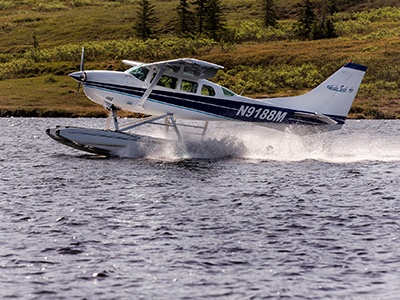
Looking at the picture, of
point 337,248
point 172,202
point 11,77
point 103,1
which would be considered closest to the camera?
point 337,248

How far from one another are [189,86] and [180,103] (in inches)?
27.7

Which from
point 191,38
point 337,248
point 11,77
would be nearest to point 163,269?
point 337,248

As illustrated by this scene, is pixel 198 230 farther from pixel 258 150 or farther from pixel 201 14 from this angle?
pixel 201 14

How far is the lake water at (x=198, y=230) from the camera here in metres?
5.93

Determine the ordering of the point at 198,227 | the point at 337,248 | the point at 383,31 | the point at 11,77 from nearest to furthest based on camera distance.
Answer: the point at 337,248 < the point at 198,227 < the point at 11,77 < the point at 383,31

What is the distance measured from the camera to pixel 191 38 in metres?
83.0

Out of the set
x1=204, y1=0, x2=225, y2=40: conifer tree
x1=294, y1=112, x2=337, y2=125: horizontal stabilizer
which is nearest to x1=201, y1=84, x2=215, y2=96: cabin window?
x1=294, y1=112, x2=337, y2=125: horizontal stabilizer

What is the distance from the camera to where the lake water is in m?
5.93

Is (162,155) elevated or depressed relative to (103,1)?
depressed

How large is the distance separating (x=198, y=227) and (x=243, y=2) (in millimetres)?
121963

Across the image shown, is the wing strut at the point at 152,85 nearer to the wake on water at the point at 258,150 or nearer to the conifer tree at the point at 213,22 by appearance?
the wake on water at the point at 258,150

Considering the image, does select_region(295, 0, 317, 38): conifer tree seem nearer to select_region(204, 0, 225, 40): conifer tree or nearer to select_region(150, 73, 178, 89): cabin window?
select_region(204, 0, 225, 40): conifer tree

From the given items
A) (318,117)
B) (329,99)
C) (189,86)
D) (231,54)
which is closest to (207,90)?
(189,86)

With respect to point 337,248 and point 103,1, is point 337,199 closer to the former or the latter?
point 337,248
